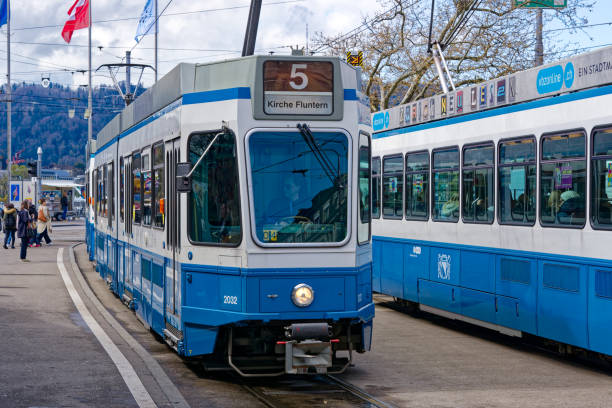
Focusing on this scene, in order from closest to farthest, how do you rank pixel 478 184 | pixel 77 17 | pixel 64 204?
1. pixel 478 184
2. pixel 77 17
3. pixel 64 204

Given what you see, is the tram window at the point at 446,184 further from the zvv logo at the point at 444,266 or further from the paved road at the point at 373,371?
the paved road at the point at 373,371

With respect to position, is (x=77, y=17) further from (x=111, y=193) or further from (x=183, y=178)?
→ (x=183, y=178)

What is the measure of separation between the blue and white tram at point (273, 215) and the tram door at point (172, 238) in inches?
3.8

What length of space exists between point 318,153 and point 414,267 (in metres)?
6.45

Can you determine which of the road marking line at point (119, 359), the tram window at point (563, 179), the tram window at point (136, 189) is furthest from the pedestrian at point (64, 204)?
the tram window at point (563, 179)

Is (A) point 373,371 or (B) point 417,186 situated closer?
(A) point 373,371

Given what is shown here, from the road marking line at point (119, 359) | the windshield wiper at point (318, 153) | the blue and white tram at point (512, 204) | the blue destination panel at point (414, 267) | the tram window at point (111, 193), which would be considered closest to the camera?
the road marking line at point (119, 359)

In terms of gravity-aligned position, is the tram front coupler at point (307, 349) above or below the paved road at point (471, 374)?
above

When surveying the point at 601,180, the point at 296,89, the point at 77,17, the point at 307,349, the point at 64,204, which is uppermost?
the point at 77,17

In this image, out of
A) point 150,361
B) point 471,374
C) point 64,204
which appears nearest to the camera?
point 471,374

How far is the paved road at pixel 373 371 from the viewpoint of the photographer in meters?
8.66

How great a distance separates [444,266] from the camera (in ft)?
45.4

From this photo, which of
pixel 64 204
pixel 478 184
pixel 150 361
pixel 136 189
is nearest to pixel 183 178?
pixel 150 361

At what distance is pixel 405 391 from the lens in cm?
919
